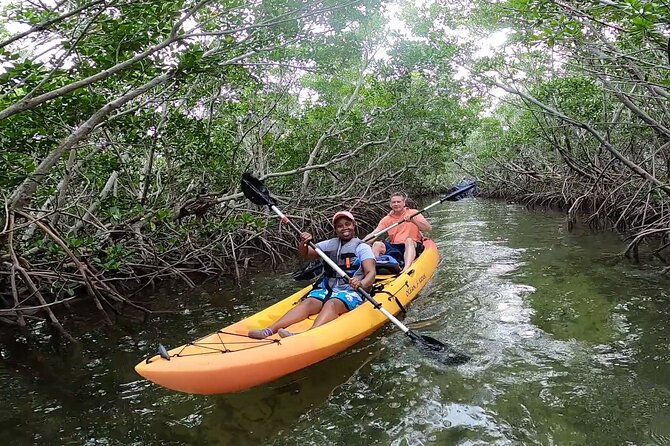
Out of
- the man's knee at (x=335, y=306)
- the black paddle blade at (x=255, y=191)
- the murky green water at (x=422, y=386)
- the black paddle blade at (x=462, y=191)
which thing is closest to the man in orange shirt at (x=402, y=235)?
the black paddle blade at (x=462, y=191)

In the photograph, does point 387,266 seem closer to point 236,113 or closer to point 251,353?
point 251,353

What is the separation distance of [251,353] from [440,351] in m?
1.51

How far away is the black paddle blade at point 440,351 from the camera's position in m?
3.54

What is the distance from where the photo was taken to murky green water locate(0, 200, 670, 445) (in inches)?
106

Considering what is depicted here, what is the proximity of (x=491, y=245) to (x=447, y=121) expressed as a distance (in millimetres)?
3804

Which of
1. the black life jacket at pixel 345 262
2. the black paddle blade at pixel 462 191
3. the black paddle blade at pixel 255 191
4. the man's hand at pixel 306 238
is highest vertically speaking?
the black paddle blade at pixel 255 191

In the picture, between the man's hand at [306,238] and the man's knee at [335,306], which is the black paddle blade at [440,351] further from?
the man's hand at [306,238]

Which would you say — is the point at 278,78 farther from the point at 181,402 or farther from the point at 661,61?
the point at 181,402

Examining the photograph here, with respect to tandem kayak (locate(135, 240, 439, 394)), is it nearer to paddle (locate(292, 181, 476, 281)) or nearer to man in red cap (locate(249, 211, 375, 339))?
man in red cap (locate(249, 211, 375, 339))

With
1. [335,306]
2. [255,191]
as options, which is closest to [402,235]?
[255,191]

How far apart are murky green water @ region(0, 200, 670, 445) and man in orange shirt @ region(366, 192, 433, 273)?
0.78 meters

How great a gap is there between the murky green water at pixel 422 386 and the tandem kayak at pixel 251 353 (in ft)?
0.70

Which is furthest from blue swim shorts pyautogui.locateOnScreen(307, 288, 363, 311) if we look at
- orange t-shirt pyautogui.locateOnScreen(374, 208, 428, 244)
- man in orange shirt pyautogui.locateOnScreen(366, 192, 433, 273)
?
orange t-shirt pyautogui.locateOnScreen(374, 208, 428, 244)

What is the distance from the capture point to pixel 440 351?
3.69m
